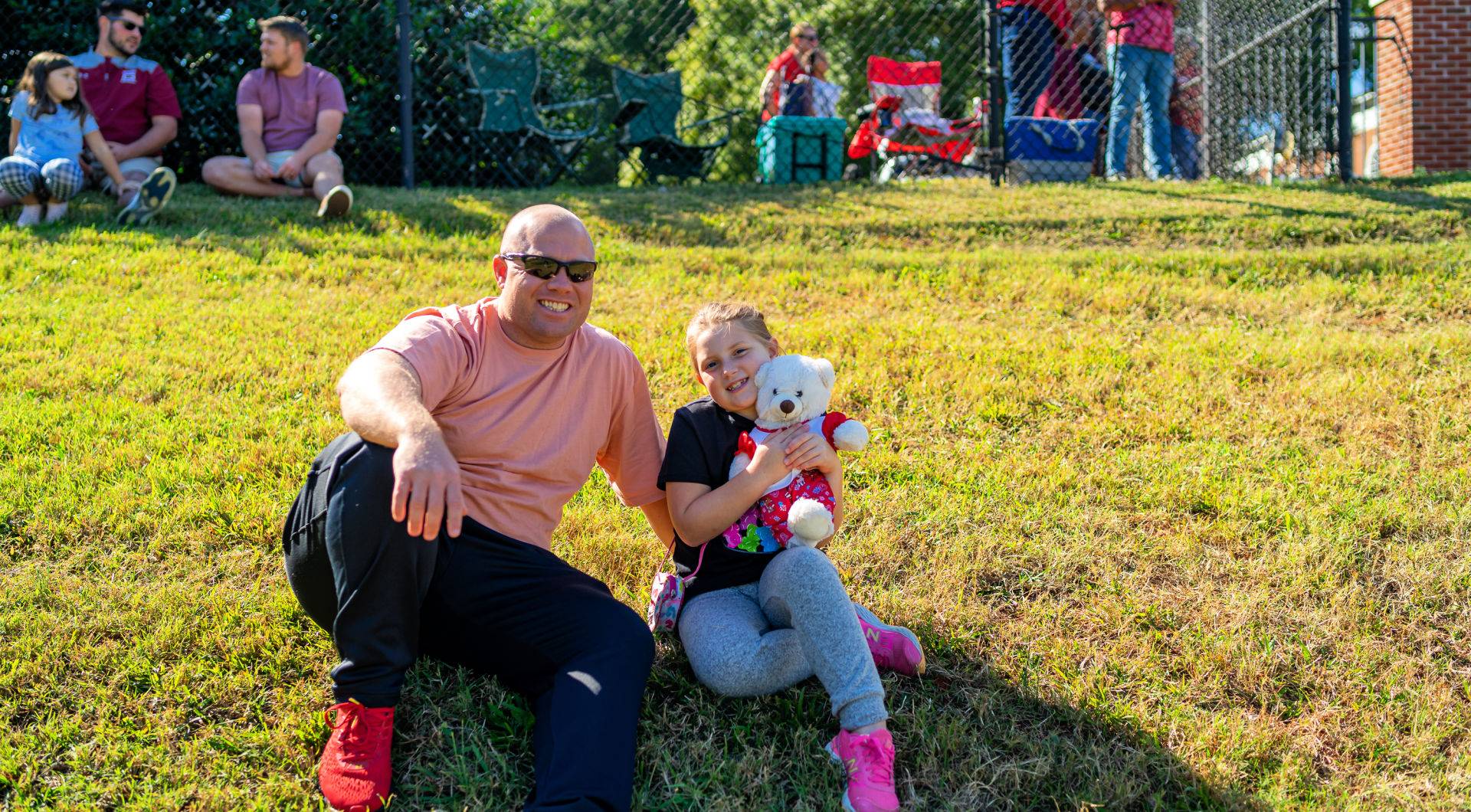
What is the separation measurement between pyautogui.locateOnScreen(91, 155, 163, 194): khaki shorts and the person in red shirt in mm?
5005

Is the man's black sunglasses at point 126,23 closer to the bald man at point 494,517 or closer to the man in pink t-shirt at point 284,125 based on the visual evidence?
the man in pink t-shirt at point 284,125

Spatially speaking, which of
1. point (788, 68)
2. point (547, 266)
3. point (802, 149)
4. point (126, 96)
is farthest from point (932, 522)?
point (788, 68)

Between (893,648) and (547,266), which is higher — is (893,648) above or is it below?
Answer: below

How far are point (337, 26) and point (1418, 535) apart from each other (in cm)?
887

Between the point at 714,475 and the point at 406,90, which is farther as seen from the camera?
the point at 406,90

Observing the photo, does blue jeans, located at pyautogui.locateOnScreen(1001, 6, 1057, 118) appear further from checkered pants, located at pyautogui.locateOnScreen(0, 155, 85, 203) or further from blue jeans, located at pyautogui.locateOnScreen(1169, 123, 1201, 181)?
checkered pants, located at pyautogui.locateOnScreen(0, 155, 85, 203)

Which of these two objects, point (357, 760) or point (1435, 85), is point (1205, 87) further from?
point (357, 760)

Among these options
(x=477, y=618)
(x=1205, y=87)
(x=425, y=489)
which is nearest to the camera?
(x=425, y=489)

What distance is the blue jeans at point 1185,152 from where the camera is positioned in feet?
30.9

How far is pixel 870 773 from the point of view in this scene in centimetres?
227

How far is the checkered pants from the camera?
6422 millimetres

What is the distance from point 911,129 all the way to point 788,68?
1484 millimetres

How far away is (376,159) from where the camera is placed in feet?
30.0

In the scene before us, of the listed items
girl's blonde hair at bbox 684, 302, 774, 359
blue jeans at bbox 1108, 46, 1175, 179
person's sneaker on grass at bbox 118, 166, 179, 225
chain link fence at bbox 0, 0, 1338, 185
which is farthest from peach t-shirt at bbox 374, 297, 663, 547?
blue jeans at bbox 1108, 46, 1175, 179
